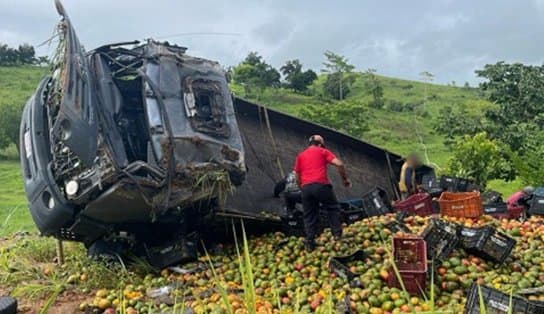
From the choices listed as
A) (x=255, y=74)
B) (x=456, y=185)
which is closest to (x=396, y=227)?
(x=456, y=185)

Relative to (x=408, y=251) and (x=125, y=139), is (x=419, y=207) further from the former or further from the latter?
(x=125, y=139)

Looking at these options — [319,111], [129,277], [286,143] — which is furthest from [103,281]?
[319,111]

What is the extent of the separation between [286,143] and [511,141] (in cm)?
920

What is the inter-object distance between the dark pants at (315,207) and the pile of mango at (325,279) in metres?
0.19

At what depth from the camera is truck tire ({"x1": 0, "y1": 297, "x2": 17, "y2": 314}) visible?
680 centimetres

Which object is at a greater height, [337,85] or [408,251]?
[337,85]

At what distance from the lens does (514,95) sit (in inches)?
815

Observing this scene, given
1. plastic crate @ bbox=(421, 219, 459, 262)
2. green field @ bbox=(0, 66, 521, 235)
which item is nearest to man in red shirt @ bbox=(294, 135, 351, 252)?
plastic crate @ bbox=(421, 219, 459, 262)

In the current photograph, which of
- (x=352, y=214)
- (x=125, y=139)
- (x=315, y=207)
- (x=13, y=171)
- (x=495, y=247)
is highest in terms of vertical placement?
(x=125, y=139)

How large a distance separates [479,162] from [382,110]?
2939 cm

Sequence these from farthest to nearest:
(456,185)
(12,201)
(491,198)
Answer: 1. (12,201)
2. (456,185)
3. (491,198)

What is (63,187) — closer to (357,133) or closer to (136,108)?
(136,108)

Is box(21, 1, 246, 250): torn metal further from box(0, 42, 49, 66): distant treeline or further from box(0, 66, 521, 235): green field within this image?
box(0, 42, 49, 66): distant treeline

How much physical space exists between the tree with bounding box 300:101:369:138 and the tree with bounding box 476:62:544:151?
1146 cm
